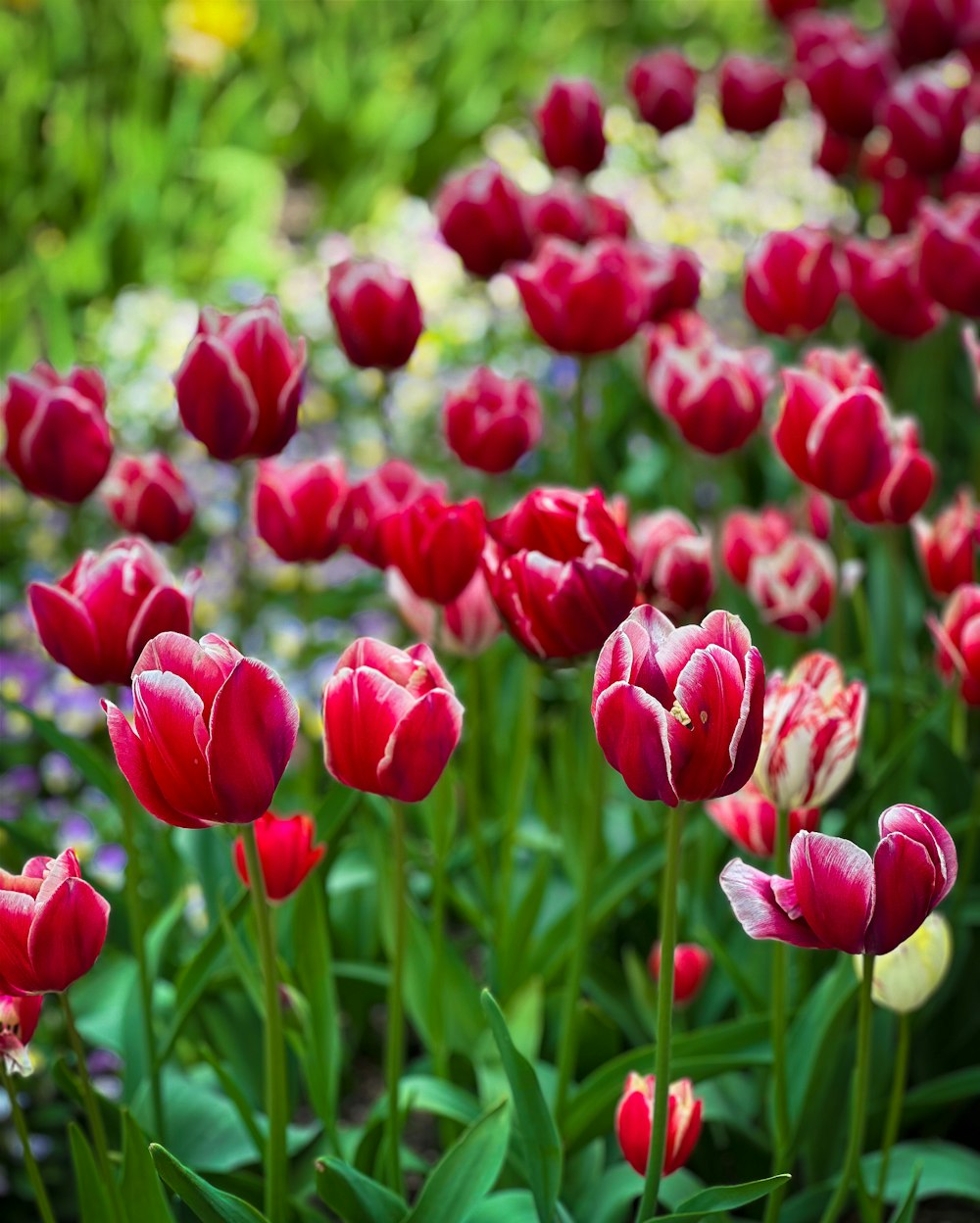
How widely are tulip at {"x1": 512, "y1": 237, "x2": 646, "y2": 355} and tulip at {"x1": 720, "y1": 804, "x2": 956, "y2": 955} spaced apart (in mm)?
916

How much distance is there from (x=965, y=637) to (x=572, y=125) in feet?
3.81

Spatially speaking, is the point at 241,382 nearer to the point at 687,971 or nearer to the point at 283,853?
the point at 283,853

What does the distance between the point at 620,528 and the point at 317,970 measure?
0.55 meters

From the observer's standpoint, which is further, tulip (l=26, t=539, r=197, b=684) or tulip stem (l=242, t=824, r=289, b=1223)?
tulip (l=26, t=539, r=197, b=684)

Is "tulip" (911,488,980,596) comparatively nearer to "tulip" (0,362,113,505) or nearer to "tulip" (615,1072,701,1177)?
"tulip" (615,1072,701,1177)

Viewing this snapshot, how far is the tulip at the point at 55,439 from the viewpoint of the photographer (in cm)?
142

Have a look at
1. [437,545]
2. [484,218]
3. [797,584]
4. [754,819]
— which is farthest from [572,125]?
[754,819]

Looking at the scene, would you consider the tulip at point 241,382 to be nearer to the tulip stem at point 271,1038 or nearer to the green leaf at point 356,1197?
the tulip stem at point 271,1038

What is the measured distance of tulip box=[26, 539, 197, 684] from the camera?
3.71 ft

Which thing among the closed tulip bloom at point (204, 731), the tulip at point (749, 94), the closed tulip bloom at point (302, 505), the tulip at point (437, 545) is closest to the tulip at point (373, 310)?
the closed tulip bloom at point (302, 505)

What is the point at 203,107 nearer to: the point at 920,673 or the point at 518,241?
the point at 518,241

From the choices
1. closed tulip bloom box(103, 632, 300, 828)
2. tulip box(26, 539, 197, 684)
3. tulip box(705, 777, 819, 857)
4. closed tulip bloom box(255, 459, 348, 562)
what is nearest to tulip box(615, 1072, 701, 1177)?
tulip box(705, 777, 819, 857)

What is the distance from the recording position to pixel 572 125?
216 cm

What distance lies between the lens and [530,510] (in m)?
1.12
